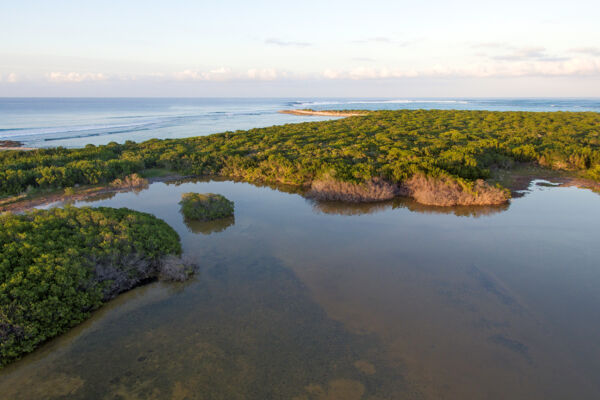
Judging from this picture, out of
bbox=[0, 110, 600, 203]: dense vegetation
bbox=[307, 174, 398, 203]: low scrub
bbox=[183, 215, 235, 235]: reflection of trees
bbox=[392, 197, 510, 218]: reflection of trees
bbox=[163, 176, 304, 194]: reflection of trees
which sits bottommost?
bbox=[183, 215, 235, 235]: reflection of trees

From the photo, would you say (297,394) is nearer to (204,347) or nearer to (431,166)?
(204,347)

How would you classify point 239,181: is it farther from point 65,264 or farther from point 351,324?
point 351,324

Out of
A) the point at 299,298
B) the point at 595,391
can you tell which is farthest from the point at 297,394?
the point at 595,391

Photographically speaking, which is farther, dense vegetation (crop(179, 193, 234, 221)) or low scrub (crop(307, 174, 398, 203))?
low scrub (crop(307, 174, 398, 203))

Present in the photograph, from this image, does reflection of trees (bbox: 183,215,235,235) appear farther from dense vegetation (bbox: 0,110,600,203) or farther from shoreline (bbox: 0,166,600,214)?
dense vegetation (bbox: 0,110,600,203)

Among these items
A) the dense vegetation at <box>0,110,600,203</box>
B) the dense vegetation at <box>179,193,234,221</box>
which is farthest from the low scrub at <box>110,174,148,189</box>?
the dense vegetation at <box>179,193,234,221</box>
